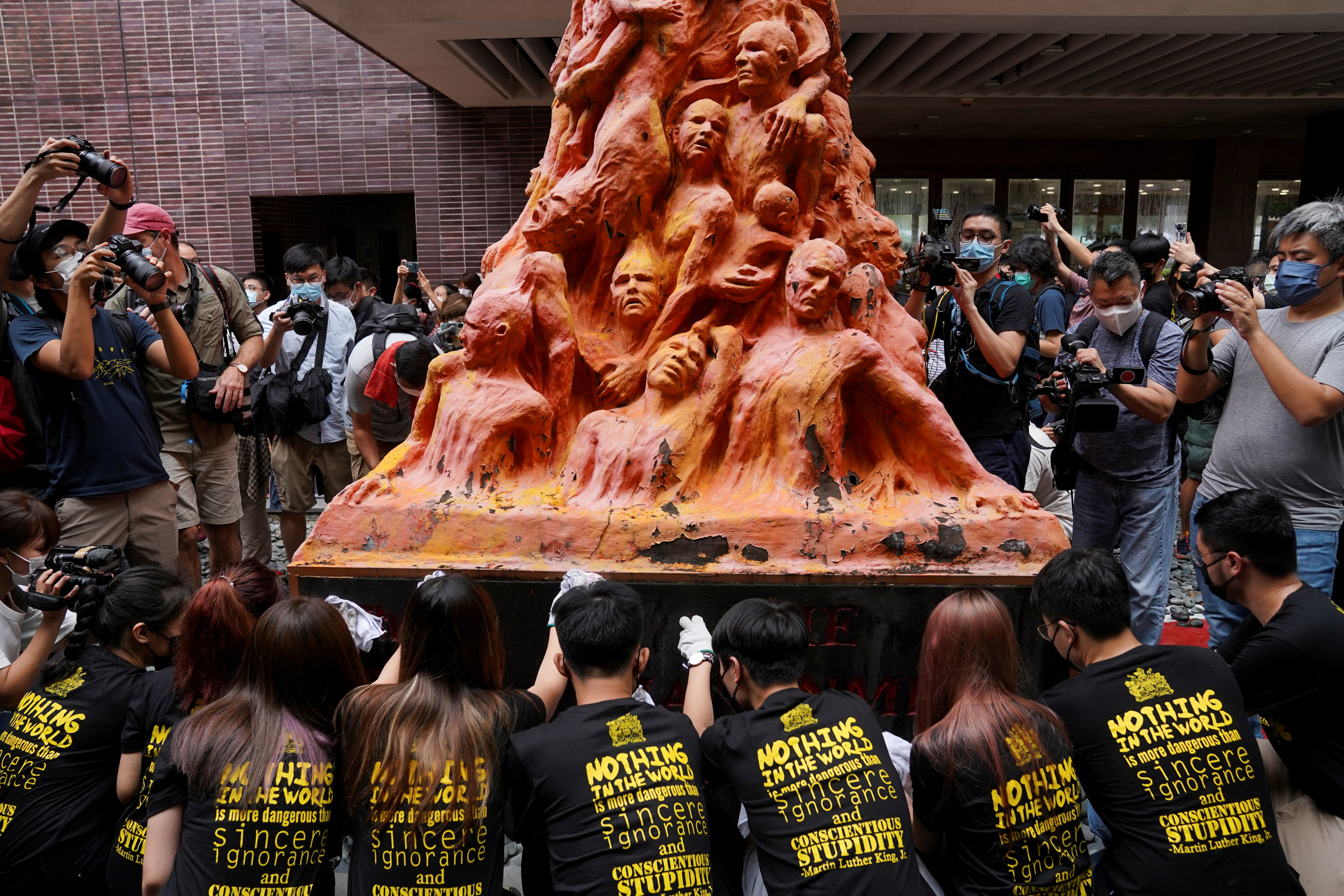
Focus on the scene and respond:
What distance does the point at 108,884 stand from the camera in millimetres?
2480

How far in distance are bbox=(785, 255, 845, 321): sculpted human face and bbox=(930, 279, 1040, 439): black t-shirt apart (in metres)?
1.15

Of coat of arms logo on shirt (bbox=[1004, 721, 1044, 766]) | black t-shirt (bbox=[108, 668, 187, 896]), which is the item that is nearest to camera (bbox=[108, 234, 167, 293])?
black t-shirt (bbox=[108, 668, 187, 896])

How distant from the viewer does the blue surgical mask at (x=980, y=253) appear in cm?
455

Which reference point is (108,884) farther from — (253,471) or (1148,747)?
(253,471)

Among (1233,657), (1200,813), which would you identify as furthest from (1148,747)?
(1233,657)

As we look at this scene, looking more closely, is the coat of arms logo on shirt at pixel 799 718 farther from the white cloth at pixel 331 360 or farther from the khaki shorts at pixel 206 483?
the white cloth at pixel 331 360

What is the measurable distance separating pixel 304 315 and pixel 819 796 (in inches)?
136

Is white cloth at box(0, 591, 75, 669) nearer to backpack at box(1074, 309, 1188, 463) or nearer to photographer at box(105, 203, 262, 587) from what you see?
photographer at box(105, 203, 262, 587)

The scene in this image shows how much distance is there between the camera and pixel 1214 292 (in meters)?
3.31

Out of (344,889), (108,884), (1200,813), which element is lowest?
(344,889)

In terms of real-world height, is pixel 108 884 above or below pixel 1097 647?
below

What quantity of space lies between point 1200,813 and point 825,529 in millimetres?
1382

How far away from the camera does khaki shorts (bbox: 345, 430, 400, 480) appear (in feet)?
17.9

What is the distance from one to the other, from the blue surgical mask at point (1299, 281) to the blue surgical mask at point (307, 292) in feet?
14.0
